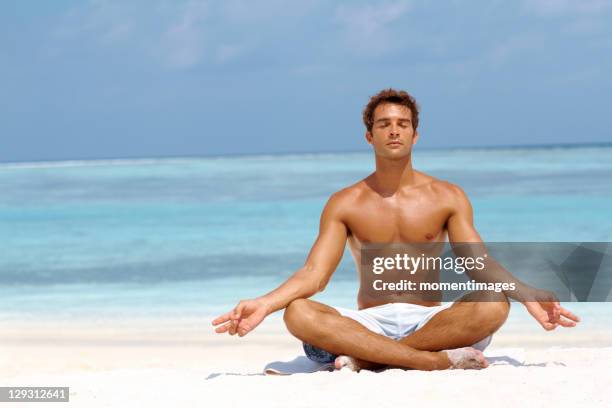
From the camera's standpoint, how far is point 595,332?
6.04 meters

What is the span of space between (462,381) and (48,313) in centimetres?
475

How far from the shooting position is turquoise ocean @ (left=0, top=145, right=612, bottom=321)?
8.34 meters

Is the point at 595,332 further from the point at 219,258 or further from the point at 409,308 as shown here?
the point at 219,258

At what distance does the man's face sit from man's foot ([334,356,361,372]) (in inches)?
35.5

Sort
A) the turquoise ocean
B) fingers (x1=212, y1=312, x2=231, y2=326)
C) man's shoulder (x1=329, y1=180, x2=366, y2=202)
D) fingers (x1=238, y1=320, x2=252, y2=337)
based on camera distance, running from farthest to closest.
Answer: the turquoise ocean
man's shoulder (x1=329, y1=180, x2=366, y2=202)
fingers (x1=238, y1=320, x2=252, y2=337)
fingers (x1=212, y1=312, x2=231, y2=326)

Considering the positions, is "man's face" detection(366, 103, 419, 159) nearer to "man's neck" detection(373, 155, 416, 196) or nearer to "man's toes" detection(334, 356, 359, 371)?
"man's neck" detection(373, 155, 416, 196)

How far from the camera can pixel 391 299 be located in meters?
4.24

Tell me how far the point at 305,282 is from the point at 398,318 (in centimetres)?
43

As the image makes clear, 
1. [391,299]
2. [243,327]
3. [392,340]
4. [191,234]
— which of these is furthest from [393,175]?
[191,234]

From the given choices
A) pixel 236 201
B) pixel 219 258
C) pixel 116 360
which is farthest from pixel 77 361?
pixel 236 201

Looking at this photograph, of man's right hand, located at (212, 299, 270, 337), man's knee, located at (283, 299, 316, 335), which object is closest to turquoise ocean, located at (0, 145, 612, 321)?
man's knee, located at (283, 299, 316, 335)

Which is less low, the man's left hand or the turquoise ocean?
the turquoise ocean

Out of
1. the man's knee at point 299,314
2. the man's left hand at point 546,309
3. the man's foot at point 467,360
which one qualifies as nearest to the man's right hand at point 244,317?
the man's knee at point 299,314

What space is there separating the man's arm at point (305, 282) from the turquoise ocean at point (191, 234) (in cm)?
317
